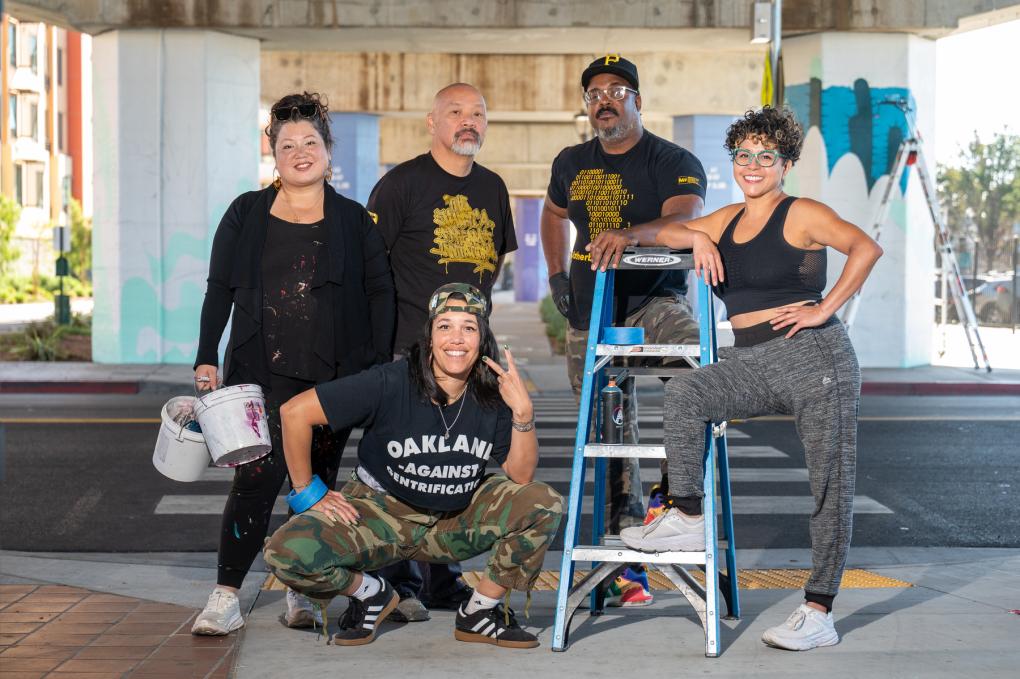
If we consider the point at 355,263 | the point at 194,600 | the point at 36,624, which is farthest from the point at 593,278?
the point at 36,624

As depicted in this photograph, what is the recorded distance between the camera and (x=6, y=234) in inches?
1598

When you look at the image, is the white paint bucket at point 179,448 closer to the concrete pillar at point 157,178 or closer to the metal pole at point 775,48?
the metal pole at point 775,48

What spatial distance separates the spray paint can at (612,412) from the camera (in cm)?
533

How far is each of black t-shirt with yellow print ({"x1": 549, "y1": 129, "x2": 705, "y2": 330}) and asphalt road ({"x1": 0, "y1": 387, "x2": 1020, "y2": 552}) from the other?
2.13 meters

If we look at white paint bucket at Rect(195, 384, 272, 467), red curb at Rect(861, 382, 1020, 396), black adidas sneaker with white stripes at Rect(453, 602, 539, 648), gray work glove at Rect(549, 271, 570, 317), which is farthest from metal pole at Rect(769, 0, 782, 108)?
white paint bucket at Rect(195, 384, 272, 467)

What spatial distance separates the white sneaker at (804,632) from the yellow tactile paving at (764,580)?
1001 mm

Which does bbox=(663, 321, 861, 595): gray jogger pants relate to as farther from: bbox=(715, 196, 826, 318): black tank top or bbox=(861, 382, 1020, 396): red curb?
bbox=(861, 382, 1020, 396): red curb

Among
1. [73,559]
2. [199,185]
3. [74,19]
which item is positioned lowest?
[73,559]

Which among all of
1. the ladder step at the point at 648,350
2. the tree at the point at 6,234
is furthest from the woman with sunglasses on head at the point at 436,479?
the tree at the point at 6,234

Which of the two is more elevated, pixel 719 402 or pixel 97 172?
pixel 97 172

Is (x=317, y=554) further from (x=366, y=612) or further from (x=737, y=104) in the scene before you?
(x=737, y=104)

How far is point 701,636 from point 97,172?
14997 mm

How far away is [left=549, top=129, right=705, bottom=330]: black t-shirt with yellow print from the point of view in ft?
18.9

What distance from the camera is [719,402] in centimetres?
470
